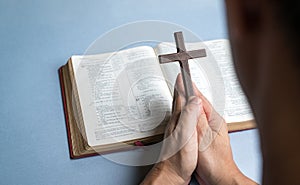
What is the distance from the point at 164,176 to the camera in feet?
2.79

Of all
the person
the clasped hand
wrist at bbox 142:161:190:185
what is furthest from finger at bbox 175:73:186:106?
the person

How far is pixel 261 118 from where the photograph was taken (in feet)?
0.93

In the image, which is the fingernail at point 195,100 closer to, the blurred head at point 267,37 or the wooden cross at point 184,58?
the wooden cross at point 184,58

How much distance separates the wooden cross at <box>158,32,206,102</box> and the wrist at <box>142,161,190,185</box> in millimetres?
139

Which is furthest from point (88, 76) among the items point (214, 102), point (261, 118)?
point (261, 118)

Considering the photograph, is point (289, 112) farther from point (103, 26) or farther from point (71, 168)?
point (103, 26)

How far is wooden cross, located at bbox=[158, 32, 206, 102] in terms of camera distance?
3.00 feet

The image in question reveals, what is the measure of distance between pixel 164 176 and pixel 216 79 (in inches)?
9.8

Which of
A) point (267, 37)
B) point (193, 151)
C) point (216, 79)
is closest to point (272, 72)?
point (267, 37)

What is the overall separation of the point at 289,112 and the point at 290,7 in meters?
0.06

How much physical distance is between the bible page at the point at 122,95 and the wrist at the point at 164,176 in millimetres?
74

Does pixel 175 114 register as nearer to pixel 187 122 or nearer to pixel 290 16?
pixel 187 122

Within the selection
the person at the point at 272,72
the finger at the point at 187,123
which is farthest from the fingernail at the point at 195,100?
the person at the point at 272,72

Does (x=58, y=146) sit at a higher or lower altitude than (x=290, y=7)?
lower
